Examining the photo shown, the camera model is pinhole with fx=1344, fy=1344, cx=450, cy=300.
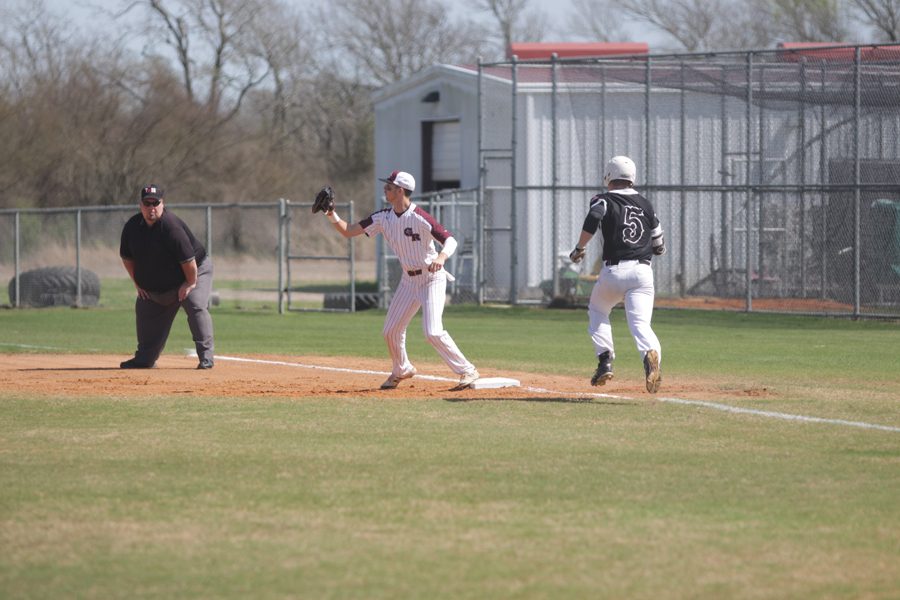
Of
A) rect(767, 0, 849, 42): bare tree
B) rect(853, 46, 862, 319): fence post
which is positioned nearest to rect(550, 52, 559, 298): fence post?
rect(853, 46, 862, 319): fence post

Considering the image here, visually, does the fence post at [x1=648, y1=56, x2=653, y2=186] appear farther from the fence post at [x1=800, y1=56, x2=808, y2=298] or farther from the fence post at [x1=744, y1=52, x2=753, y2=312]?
the fence post at [x1=800, y1=56, x2=808, y2=298]

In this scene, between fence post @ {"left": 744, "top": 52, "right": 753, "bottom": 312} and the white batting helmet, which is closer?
the white batting helmet

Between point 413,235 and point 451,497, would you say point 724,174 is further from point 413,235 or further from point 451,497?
point 451,497

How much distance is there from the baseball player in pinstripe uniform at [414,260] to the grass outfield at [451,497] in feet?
2.65

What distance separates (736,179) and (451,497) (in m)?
18.3

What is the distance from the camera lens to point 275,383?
489 inches

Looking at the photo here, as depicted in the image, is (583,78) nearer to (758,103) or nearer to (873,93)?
(758,103)

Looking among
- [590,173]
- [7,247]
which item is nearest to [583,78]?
[590,173]

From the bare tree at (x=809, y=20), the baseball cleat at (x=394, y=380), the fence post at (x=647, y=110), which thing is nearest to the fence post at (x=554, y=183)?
the fence post at (x=647, y=110)

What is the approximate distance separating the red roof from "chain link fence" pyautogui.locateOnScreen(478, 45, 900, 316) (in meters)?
5.87

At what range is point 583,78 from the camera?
83.0 ft

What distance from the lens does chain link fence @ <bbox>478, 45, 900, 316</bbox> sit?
21719 mm

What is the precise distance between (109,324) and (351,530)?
17.2 m

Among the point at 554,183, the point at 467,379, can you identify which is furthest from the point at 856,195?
the point at 467,379
